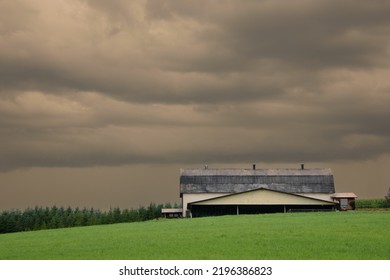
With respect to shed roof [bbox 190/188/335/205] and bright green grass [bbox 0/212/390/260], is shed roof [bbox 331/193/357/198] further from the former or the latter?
bright green grass [bbox 0/212/390/260]

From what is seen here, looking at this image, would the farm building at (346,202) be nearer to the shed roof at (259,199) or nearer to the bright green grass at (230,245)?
the shed roof at (259,199)

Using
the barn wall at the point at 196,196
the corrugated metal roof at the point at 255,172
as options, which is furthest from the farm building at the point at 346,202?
the barn wall at the point at 196,196

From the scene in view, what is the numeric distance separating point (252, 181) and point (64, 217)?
26783 millimetres

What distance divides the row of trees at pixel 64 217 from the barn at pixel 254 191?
10.3m

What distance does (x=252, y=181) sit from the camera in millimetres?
71312

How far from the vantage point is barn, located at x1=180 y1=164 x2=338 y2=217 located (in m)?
64.6

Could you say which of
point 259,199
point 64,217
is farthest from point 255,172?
point 64,217

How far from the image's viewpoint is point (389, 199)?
246 ft

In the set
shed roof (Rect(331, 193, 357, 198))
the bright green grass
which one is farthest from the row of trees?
the bright green grass

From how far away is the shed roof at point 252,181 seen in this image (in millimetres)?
70312

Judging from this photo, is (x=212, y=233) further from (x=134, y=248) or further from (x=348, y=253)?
(x=348, y=253)
